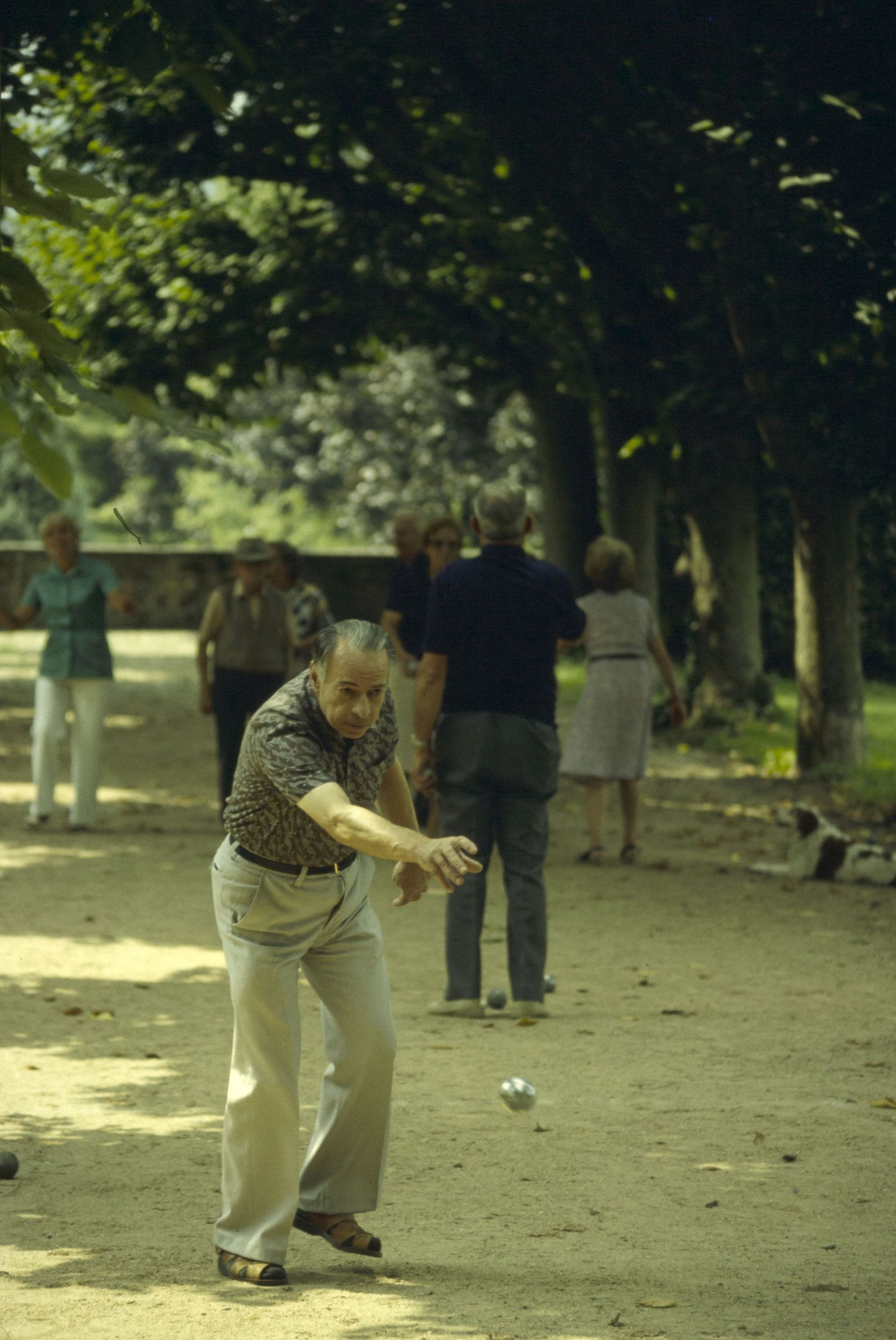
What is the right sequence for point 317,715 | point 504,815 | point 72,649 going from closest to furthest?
point 317,715 < point 504,815 < point 72,649

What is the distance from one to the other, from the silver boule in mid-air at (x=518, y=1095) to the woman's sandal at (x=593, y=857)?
17.5ft

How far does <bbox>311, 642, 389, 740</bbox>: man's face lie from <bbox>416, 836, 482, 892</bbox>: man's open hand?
54cm

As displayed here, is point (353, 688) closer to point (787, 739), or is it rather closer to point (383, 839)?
point (383, 839)

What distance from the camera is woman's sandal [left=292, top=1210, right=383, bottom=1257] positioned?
15.9ft

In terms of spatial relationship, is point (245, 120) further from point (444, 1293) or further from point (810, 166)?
point (444, 1293)

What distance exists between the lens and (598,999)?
8.12 meters

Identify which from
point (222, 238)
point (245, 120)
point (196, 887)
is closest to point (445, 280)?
point (222, 238)

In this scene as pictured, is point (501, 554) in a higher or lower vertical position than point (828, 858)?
higher

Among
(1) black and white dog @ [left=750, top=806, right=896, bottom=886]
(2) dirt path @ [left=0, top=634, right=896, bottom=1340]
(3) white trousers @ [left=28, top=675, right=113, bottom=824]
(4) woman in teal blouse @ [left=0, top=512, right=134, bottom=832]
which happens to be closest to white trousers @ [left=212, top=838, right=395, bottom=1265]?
(2) dirt path @ [left=0, top=634, right=896, bottom=1340]

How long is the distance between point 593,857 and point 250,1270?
7.15 meters

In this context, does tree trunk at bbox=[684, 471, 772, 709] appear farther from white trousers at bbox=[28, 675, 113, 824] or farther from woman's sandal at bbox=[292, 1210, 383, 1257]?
woman's sandal at bbox=[292, 1210, 383, 1257]

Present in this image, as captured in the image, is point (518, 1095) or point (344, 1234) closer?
point (344, 1234)

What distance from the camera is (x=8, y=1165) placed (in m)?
5.50

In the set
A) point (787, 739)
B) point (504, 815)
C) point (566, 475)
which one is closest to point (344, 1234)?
point (504, 815)
